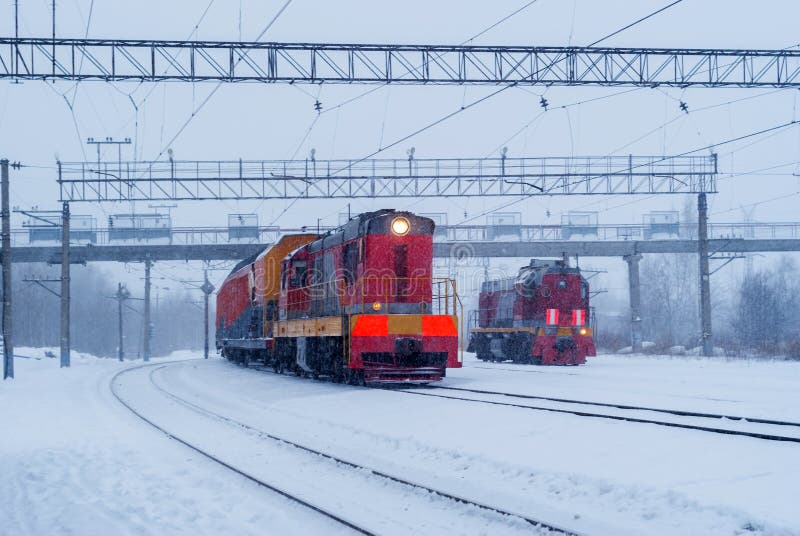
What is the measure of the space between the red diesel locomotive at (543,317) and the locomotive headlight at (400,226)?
10.7 m

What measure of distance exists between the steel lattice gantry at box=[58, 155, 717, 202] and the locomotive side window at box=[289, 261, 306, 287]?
967cm

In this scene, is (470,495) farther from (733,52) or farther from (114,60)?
(733,52)

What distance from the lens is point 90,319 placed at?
3907 inches

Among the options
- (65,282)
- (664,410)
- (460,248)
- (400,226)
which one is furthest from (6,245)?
(460,248)

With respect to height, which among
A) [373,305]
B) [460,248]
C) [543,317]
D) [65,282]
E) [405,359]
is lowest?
[405,359]

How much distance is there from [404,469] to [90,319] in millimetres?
97024

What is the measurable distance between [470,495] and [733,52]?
17.4m

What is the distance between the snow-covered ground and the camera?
689 cm

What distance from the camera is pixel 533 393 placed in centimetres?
1658

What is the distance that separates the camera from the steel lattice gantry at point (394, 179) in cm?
3253

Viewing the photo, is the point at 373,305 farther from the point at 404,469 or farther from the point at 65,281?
the point at 65,281

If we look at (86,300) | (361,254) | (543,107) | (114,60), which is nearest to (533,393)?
(361,254)

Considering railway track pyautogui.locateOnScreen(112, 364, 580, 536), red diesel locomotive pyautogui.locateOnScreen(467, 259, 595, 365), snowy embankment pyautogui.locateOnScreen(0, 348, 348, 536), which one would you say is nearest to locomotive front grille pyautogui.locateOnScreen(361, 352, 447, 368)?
railway track pyautogui.locateOnScreen(112, 364, 580, 536)

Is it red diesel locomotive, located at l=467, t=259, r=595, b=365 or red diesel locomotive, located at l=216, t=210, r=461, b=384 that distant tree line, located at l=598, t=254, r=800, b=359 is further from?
red diesel locomotive, located at l=216, t=210, r=461, b=384
